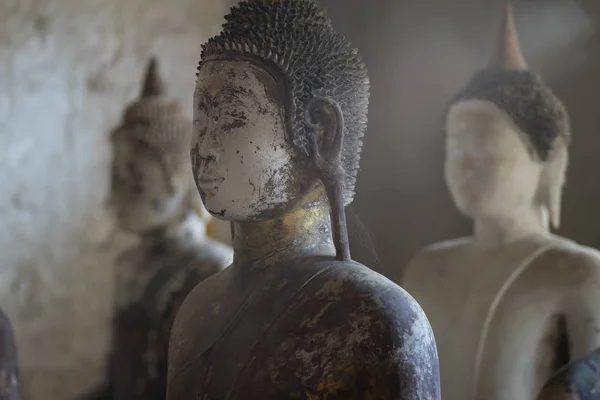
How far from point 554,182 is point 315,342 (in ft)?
2.46

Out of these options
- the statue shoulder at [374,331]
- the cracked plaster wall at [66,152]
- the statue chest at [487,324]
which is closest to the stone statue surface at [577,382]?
the statue chest at [487,324]

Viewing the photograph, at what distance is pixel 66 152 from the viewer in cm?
289

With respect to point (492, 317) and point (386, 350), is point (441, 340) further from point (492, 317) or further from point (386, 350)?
point (386, 350)

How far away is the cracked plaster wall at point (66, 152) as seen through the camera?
2719 millimetres

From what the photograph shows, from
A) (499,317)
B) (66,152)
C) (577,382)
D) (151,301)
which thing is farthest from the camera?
(66,152)

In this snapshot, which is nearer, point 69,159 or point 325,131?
point 325,131

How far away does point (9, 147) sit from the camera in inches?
106

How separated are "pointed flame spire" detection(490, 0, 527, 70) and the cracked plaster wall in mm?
1199

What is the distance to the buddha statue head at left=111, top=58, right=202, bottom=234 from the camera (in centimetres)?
224

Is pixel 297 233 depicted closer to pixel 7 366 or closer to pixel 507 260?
pixel 507 260

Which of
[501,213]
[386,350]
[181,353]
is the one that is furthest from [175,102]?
[386,350]

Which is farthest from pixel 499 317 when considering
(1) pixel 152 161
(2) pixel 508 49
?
A: (1) pixel 152 161

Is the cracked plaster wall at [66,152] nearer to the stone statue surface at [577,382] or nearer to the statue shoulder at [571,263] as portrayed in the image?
the statue shoulder at [571,263]

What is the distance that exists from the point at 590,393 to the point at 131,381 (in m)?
1.33
